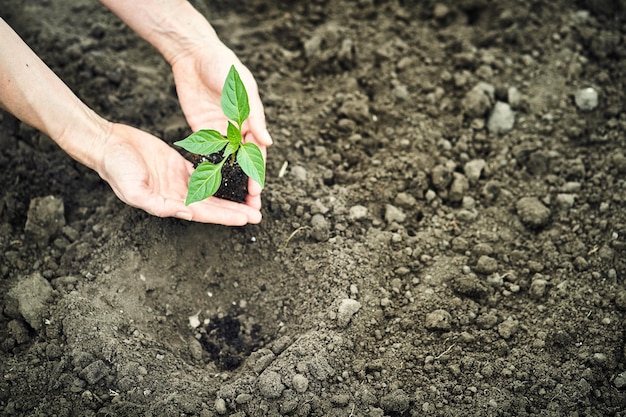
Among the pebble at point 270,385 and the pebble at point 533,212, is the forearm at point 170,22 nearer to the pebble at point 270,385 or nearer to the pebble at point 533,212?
the pebble at point 270,385

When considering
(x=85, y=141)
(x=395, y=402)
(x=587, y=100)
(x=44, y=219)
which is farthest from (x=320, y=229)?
(x=587, y=100)

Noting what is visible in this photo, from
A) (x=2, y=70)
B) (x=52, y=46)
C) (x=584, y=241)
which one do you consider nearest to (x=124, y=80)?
(x=52, y=46)

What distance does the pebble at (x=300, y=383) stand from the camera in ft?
8.30

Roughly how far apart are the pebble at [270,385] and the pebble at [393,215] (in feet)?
3.31

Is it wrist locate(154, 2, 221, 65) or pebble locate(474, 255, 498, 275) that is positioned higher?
wrist locate(154, 2, 221, 65)

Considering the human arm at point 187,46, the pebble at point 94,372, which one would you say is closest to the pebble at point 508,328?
the human arm at point 187,46

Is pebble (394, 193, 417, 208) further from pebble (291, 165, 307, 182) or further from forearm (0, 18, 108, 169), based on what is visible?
forearm (0, 18, 108, 169)

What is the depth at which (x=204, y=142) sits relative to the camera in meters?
2.46

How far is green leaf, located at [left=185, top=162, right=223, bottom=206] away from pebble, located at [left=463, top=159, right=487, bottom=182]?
147 centimetres

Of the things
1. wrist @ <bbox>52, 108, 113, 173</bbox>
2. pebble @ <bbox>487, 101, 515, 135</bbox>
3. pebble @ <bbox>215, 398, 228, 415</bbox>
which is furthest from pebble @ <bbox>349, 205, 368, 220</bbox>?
wrist @ <bbox>52, 108, 113, 173</bbox>

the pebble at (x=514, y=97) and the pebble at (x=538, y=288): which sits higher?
the pebble at (x=514, y=97)

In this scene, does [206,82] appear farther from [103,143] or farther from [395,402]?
[395,402]

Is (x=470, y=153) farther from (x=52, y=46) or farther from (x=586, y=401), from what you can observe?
(x=52, y=46)

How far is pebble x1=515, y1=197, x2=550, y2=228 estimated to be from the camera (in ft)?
9.98
